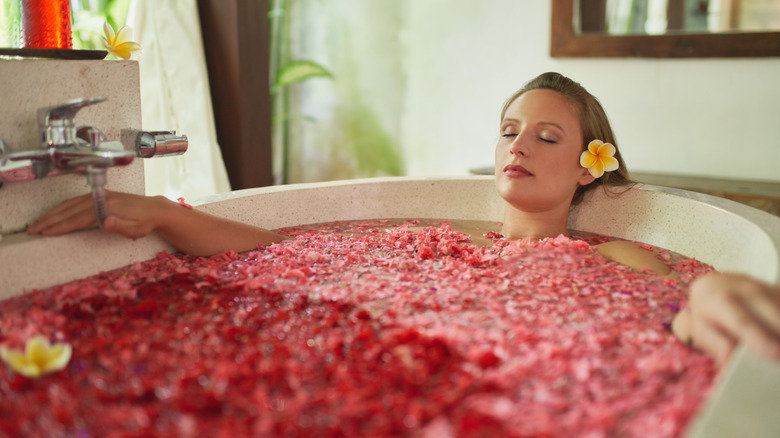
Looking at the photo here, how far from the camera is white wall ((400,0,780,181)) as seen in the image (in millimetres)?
2613

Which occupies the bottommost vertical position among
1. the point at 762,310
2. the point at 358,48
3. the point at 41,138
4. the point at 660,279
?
the point at 660,279

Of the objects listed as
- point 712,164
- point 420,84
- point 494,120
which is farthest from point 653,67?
point 420,84

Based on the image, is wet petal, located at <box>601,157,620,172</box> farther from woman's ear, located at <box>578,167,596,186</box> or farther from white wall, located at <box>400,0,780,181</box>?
white wall, located at <box>400,0,780,181</box>

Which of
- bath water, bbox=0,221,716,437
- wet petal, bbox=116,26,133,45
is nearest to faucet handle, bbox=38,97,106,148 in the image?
bath water, bbox=0,221,716,437

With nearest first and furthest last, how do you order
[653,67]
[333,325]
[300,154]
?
[333,325]
[653,67]
[300,154]

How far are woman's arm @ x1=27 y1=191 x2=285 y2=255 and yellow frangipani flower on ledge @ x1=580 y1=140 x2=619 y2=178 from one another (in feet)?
2.41

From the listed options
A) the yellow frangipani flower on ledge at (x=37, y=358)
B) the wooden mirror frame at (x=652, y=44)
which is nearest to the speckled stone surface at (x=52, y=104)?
the yellow frangipani flower on ledge at (x=37, y=358)

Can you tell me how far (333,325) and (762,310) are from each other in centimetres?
57

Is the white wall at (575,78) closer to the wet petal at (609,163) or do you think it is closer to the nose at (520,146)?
the wet petal at (609,163)

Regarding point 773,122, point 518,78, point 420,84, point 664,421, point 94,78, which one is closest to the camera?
point 664,421

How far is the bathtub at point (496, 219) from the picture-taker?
29.5 inches

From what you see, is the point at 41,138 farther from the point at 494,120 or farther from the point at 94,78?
the point at 494,120

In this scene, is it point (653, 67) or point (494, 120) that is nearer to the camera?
point (653, 67)

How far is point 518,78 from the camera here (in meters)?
3.13
